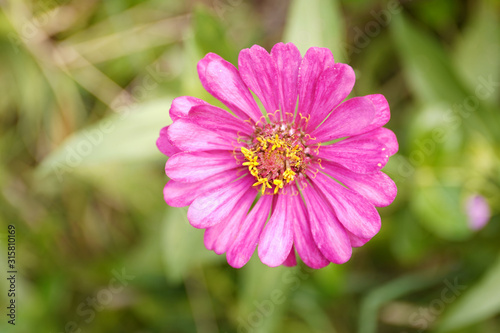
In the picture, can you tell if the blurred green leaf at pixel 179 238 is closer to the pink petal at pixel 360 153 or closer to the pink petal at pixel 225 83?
the pink petal at pixel 225 83

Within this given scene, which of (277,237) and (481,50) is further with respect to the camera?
(481,50)

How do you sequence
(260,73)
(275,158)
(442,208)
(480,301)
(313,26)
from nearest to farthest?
1. (260,73)
2. (275,158)
3. (313,26)
4. (480,301)
5. (442,208)

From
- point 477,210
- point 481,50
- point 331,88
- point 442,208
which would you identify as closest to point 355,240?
point 331,88

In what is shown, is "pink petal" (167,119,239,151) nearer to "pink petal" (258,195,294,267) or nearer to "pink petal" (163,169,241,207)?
"pink petal" (163,169,241,207)

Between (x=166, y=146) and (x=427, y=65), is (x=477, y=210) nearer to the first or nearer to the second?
(x=427, y=65)

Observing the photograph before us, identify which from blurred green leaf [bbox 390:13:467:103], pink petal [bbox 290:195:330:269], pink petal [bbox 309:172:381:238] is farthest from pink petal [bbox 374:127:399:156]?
blurred green leaf [bbox 390:13:467:103]

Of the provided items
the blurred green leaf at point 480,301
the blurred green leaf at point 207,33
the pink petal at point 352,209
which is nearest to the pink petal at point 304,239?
the pink petal at point 352,209
